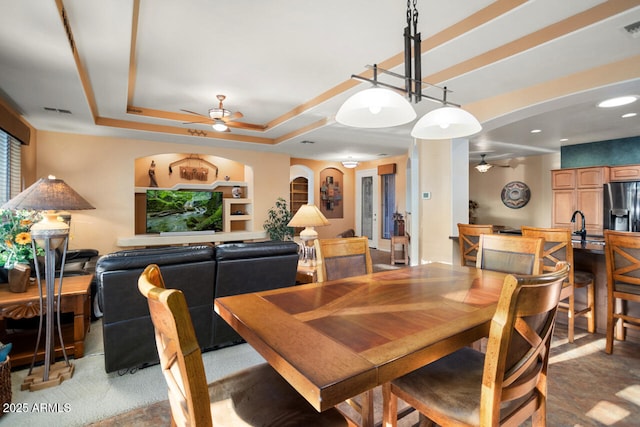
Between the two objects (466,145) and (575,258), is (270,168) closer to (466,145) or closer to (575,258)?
(466,145)

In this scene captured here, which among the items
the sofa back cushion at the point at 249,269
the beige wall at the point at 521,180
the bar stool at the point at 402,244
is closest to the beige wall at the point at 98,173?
the sofa back cushion at the point at 249,269

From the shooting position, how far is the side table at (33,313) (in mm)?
2166

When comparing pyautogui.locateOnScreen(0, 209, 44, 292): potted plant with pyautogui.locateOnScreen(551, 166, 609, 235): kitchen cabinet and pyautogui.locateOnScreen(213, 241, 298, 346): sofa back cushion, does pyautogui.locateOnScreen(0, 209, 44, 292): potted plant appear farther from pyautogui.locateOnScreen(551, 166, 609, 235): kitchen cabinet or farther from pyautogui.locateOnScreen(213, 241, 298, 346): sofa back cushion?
pyautogui.locateOnScreen(551, 166, 609, 235): kitchen cabinet

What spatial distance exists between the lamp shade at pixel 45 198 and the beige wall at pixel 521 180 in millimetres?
8335

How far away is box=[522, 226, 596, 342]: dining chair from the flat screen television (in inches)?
209

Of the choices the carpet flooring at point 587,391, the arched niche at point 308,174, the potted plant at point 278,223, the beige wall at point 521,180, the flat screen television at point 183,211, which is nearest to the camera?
the carpet flooring at point 587,391

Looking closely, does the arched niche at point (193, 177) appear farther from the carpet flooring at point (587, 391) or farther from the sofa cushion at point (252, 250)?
the carpet flooring at point (587, 391)

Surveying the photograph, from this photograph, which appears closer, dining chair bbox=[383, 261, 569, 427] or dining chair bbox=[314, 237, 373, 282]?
dining chair bbox=[383, 261, 569, 427]

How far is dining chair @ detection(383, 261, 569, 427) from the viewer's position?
90cm

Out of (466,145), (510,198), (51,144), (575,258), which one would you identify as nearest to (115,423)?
(575,258)

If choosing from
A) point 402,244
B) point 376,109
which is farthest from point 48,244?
point 402,244

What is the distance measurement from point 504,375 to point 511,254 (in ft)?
4.39

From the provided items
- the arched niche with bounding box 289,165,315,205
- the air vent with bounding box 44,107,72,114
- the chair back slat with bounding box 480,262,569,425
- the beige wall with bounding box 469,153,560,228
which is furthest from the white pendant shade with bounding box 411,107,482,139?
the beige wall with bounding box 469,153,560,228

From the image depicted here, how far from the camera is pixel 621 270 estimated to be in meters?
2.32
